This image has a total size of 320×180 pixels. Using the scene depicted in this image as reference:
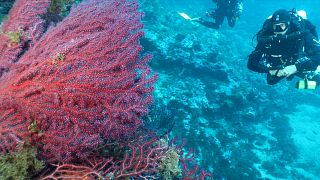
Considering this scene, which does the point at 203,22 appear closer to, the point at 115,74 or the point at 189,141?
the point at 189,141

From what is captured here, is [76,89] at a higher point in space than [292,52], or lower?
higher

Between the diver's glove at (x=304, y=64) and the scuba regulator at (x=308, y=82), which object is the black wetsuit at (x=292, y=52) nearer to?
the diver's glove at (x=304, y=64)

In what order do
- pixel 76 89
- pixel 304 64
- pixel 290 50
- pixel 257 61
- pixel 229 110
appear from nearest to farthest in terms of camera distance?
pixel 76 89, pixel 304 64, pixel 290 50, pixel 257 61, pixel 229 110

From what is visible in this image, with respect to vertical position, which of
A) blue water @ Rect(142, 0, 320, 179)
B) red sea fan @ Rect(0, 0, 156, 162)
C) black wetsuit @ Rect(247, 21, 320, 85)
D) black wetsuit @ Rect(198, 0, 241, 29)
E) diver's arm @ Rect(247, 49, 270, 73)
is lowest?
blue water @ Rect(142, 0, 320, 179)

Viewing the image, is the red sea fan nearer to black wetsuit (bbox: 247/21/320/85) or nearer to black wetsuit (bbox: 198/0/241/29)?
black wetsuit (bbox: 247/21/320/85)

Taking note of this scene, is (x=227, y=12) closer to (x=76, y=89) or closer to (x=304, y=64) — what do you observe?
(x=304, y=64)

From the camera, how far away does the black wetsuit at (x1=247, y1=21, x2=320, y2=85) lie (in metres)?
6.28

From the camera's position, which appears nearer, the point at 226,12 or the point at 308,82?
the point at 308,82

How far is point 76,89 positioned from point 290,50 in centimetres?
527

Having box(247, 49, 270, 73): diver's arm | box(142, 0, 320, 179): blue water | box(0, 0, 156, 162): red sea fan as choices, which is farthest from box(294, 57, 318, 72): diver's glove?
box(142, 0, 320, 179): blue water

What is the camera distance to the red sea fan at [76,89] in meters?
3.08

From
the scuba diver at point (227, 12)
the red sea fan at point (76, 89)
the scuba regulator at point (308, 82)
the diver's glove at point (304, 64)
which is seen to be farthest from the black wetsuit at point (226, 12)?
the red sea fan at point (76, 89)

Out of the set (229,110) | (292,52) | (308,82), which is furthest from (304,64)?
(229,110)

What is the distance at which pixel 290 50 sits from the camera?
653 cm
